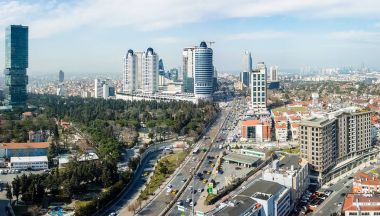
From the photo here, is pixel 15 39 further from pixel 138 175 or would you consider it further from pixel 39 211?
pixel 39 211

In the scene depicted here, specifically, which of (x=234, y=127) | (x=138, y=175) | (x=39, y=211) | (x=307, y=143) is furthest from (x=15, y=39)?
(x=307, y=143)

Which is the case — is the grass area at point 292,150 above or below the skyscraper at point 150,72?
below

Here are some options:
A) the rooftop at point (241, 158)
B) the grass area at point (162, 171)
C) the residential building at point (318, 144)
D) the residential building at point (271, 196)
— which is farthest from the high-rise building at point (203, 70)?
the residential building at point (271, 196)

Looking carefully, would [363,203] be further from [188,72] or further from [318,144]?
[188,72]

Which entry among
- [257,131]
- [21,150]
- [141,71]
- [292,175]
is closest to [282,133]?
[257,131]

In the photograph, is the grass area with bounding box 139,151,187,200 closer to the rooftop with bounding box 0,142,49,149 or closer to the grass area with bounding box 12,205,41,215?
the grass area with bounding box 12,205,41,215

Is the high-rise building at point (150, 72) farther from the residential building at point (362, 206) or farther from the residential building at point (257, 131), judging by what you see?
the residential building at point (362, 206)

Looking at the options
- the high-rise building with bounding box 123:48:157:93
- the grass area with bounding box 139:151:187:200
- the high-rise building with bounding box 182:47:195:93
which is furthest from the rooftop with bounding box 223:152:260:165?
the high-rise building with bounding box 182:47:195:93
